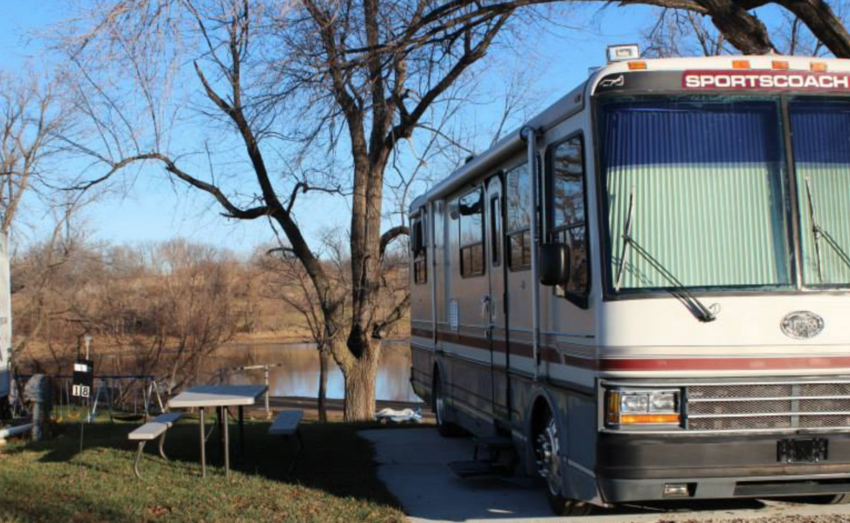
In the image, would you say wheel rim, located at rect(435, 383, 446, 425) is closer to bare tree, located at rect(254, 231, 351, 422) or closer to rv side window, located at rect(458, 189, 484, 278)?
rv side window, located at rect(458, 189, 484, 278)

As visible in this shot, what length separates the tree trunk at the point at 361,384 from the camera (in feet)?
59.6

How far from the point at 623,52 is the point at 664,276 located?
162cm

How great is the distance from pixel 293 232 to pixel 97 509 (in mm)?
11706

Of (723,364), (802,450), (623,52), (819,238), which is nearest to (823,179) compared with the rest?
(819,238)

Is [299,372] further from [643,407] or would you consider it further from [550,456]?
[643,407]

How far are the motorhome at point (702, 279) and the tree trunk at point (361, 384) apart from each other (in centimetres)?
1200

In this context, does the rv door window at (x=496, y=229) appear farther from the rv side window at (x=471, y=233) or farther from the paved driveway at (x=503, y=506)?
the paved driveway at (x=503, y=506)

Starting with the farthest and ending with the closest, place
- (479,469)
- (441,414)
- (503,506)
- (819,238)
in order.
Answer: (441,414) → (479,469) → (503,506) → (819,238)

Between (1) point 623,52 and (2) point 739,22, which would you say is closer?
(1) point 623,52

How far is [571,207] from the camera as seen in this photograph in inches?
244

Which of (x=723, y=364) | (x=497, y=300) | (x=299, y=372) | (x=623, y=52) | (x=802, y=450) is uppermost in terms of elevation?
(x=623, y=52)

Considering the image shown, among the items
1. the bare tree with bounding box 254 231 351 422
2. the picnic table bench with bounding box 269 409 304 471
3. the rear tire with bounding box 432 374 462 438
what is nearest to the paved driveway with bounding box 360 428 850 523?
the picnic table bench with bounding box 269 409 304 471

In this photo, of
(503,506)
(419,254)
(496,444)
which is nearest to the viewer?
(503,506)

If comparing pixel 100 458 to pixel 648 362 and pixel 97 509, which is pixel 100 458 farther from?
pixel 648 362
